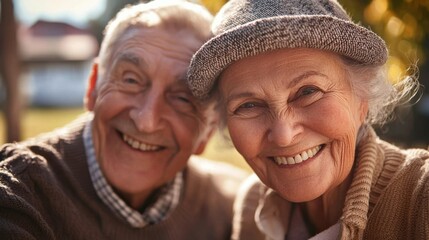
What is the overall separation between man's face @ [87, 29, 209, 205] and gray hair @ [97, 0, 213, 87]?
0.05m

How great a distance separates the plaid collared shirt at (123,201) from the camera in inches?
125

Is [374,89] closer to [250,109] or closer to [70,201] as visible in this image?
[250,109]

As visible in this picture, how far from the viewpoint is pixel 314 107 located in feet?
8.04

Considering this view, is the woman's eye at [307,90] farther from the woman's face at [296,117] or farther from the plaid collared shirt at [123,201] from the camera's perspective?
the plaid collared shirt at [123,201]

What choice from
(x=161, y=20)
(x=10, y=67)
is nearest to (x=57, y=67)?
(x=10, y=67)

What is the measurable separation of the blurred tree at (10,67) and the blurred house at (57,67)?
27095 mm

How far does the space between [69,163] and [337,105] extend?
164cm

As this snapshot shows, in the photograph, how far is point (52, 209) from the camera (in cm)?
280

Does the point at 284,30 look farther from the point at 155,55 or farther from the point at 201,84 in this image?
the point at 155,55

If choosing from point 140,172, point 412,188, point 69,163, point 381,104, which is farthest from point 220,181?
point 412,188

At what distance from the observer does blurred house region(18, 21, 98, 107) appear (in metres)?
33.9

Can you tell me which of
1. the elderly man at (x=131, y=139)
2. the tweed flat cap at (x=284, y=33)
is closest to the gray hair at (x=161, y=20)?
the elderly man at (x=131, y=139)

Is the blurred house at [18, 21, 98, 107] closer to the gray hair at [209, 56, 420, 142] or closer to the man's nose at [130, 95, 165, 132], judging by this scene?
the man's nose at [130, 95, 165, 132]

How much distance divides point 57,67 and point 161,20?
1426 inches
